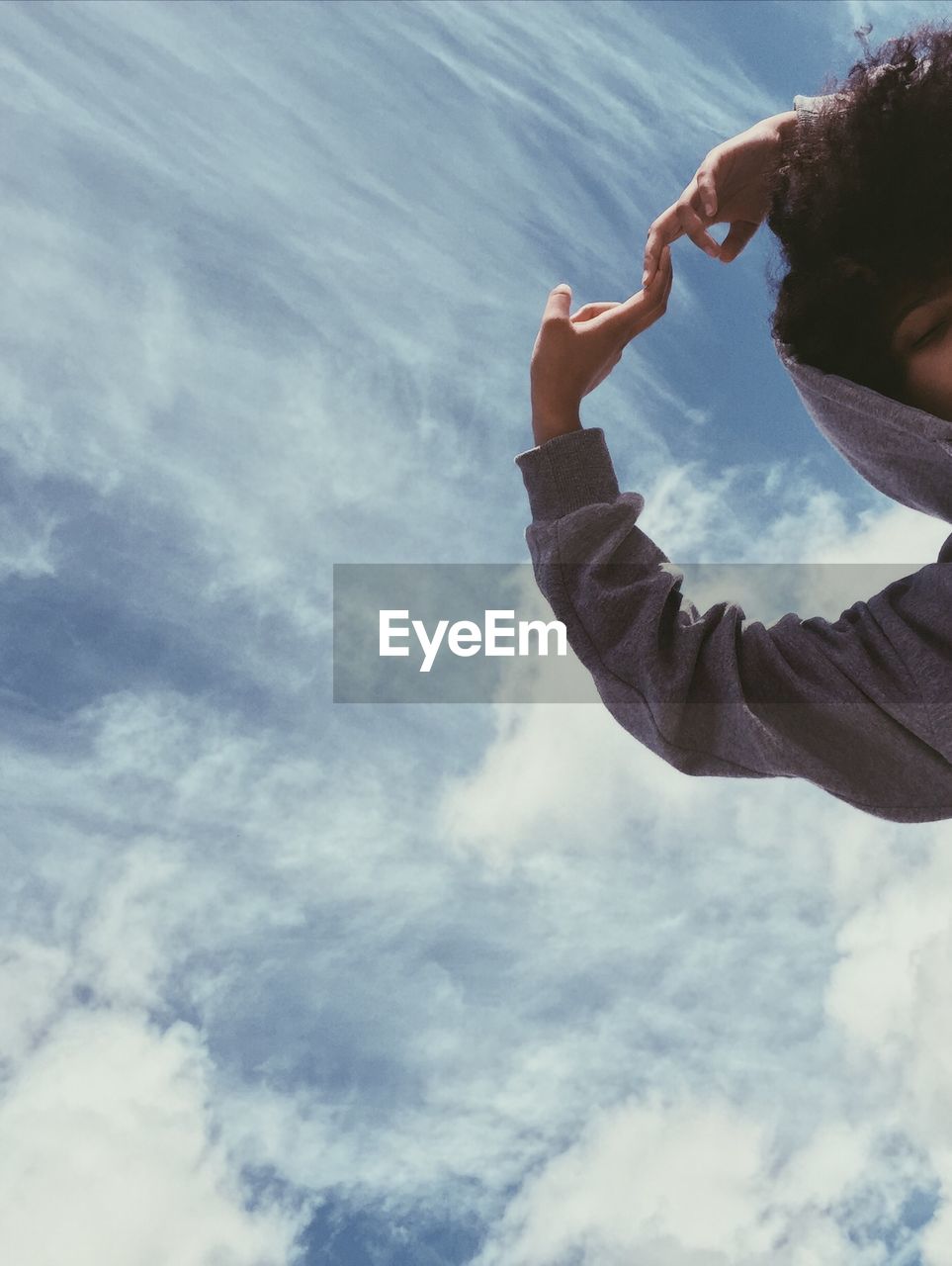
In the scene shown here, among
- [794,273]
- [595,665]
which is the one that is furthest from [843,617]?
[794,273]

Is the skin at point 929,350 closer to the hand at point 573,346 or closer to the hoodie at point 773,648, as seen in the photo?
the hoodie at point 773,648

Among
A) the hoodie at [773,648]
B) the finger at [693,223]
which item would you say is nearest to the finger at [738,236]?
the finger at [693,223]

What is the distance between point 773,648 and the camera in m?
2.10

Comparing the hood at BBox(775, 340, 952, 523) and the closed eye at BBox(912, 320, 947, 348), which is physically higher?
the closed eye at BBox(912, 320, 947, 348)

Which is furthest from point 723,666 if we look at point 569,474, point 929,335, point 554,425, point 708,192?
point 708,192

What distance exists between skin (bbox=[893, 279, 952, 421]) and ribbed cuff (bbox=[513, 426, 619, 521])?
Answer: 522 millimetres

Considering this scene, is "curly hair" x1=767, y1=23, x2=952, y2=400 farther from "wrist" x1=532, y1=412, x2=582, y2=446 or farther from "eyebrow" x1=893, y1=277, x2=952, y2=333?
"wrist" x1=532, y1=412, x2=582, y2=446

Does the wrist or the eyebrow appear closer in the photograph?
the eyebrow

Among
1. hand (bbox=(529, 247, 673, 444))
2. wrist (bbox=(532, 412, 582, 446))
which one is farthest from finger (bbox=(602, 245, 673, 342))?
wrist (bbox=(532, 412, 582, 446))

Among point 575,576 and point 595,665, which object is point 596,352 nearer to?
point 575,576

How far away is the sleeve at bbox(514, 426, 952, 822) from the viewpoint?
2.01 metres

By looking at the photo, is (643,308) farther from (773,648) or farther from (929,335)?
(773,648)

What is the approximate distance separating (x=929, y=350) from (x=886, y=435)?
Result: 153 mm

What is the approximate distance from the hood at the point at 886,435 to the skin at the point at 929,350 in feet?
0.17
